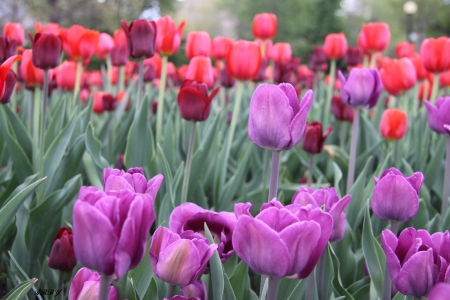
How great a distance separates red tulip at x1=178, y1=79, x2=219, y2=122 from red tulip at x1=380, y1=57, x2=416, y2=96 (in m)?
1.34

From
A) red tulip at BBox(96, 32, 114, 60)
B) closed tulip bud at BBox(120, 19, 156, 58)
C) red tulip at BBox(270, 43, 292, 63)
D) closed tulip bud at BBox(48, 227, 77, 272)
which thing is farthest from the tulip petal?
red tulip at BBox(270, 43, 292, 63)

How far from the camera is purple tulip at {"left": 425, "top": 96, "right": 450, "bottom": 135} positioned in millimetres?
1302

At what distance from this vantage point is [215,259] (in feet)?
2.54

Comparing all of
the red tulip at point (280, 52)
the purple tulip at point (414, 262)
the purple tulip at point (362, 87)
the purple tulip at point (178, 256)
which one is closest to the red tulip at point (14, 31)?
the purple tulip at point (362, 87)

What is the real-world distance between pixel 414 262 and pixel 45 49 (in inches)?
44.0

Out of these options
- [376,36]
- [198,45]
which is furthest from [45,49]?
[376,36]

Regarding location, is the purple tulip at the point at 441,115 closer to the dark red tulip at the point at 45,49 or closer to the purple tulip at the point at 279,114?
the purple tulip at the point at 279,114

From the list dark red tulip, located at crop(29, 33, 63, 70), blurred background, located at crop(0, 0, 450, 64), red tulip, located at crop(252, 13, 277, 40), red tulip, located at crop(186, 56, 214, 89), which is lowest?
red tulip, located at crop(186, 56, 214, 89)

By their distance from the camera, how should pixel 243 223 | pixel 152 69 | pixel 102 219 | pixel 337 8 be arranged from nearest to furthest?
pixel 102 219 → pixel 243 223 → pixel 152 69 → pixel 337 8

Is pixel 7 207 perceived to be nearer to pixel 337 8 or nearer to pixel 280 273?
pixel 280 273

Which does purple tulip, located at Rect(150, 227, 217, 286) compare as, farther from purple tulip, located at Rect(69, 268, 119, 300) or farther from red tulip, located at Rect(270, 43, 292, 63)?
red tulip, located at Rect(270, 43, 292, 63)

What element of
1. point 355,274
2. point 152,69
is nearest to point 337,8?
point 152,69

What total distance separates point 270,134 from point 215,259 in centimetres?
24

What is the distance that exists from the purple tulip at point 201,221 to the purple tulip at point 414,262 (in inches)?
11.0
